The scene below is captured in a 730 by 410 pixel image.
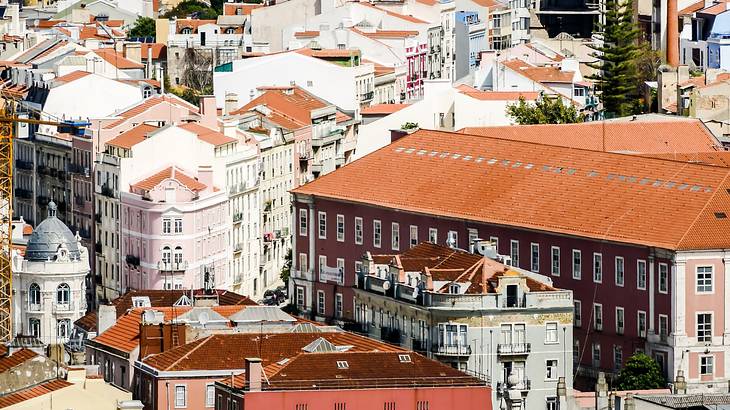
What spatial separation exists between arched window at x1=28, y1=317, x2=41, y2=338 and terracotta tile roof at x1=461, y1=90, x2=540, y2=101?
4399cm

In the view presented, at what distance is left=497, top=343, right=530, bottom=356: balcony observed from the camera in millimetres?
128750

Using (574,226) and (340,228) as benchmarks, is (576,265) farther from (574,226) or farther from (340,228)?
(340,228)

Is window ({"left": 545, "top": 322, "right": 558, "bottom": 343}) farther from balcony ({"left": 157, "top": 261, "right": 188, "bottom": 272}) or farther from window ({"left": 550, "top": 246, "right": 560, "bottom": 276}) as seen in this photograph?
balcony ({"left": 157, "top": 261, "right": 188, "bottom": 272})

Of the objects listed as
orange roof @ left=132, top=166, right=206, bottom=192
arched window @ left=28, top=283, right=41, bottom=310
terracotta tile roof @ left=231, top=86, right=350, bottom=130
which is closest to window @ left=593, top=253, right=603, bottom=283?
arched window @ left=28, top=283, right=41, bottom=310

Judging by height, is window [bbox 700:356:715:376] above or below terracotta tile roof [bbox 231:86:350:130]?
below

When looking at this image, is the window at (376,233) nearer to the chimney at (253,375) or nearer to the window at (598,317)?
the window at (598,317)

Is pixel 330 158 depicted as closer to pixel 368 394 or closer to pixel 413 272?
pixel 413 272

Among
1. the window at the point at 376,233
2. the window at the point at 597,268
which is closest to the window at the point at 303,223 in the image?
the window at the point at 376,233

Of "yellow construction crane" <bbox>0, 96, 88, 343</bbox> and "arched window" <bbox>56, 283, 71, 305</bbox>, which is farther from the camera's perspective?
"yellow construction crane" <bbox>0, 96, 88, 343</bbox>

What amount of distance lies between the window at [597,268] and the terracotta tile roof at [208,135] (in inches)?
1436

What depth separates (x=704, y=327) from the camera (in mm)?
133375

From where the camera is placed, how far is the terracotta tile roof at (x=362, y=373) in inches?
4493

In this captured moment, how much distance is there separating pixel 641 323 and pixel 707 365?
3042 millimetres

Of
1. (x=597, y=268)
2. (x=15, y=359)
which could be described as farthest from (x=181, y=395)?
(x=597, y=268)
